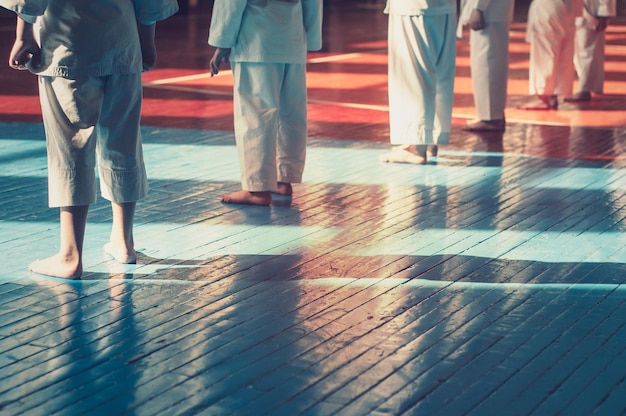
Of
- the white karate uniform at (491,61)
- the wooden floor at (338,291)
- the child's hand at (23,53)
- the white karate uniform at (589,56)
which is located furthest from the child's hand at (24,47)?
the white karate uniform at (589,56)

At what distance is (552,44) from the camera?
8.22 meters

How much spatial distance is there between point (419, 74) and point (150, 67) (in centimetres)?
239

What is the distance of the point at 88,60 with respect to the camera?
11.8 feet

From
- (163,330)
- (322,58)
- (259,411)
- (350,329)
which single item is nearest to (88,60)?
(163,330)

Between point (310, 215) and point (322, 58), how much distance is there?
734 cm

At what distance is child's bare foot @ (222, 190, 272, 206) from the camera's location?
5.00 meters

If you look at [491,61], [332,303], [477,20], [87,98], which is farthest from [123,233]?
[491,61]

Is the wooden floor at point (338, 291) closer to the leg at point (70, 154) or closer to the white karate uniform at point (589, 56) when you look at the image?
the leg at point (70, 154)

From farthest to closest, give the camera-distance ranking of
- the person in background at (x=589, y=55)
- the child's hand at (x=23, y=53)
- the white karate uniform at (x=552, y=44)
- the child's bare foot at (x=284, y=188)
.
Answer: the person in background at (x=589, y=55) → the white karate uniform at (x=552, y=44) → the child's bare foot at (x=284, y=188) → the child's hand at (x=23, y=53)

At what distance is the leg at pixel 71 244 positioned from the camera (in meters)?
3.76

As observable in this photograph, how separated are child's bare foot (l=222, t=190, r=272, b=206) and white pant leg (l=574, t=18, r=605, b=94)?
15.8ft

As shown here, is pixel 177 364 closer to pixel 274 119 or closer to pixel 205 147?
pixel 274 119

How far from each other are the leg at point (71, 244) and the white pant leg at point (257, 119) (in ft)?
4.07

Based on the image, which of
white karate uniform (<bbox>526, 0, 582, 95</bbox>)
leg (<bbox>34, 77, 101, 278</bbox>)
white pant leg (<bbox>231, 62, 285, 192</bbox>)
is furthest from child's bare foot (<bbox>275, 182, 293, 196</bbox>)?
white karate uniform (<bbox>526, 0, 582, 95</bbox>)
